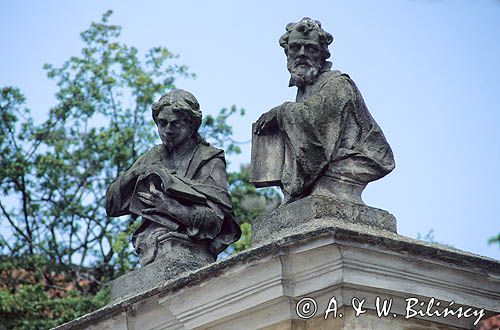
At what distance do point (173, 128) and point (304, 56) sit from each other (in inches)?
49.4

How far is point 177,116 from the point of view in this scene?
10047 millimetres

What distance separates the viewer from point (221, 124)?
20.4 m

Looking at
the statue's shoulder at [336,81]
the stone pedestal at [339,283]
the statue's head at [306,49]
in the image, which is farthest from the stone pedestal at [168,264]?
the statue's shoulder at [336,81]

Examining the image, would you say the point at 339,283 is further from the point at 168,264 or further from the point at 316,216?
the point at 168,264

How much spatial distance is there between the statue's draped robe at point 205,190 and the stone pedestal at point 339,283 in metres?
1.00

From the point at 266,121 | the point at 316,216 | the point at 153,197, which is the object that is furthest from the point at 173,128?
the point at 316,216

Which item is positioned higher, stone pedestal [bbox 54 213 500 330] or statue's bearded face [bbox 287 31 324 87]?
statue's bearded face [bbox 287 31 324 87]

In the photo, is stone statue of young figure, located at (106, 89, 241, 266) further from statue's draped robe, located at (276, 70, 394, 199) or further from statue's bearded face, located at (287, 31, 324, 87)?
statue's bearded face, located at (287, 31, 324, 87)

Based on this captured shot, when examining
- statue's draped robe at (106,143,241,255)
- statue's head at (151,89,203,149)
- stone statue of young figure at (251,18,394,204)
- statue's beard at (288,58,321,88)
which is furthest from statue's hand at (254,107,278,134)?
statue's head at (151,89,203,149)

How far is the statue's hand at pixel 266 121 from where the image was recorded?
9.34 meters

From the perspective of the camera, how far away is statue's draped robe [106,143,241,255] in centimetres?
978

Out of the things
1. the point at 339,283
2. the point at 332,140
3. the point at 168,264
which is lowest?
the point at 339,283

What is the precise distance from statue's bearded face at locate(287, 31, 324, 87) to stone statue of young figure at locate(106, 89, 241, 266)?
1.04 metres

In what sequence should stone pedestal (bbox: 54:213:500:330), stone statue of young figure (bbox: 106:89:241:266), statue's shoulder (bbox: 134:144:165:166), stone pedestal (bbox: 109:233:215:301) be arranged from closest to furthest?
stone pedestal (bbox: 54:213:500:330)
stone pedestal (bbox: 109:233:215:301)
stone statue of young figure (bbox: 106:89:241:266)
statue's shoulder (bbox: 134:144:165:166)
